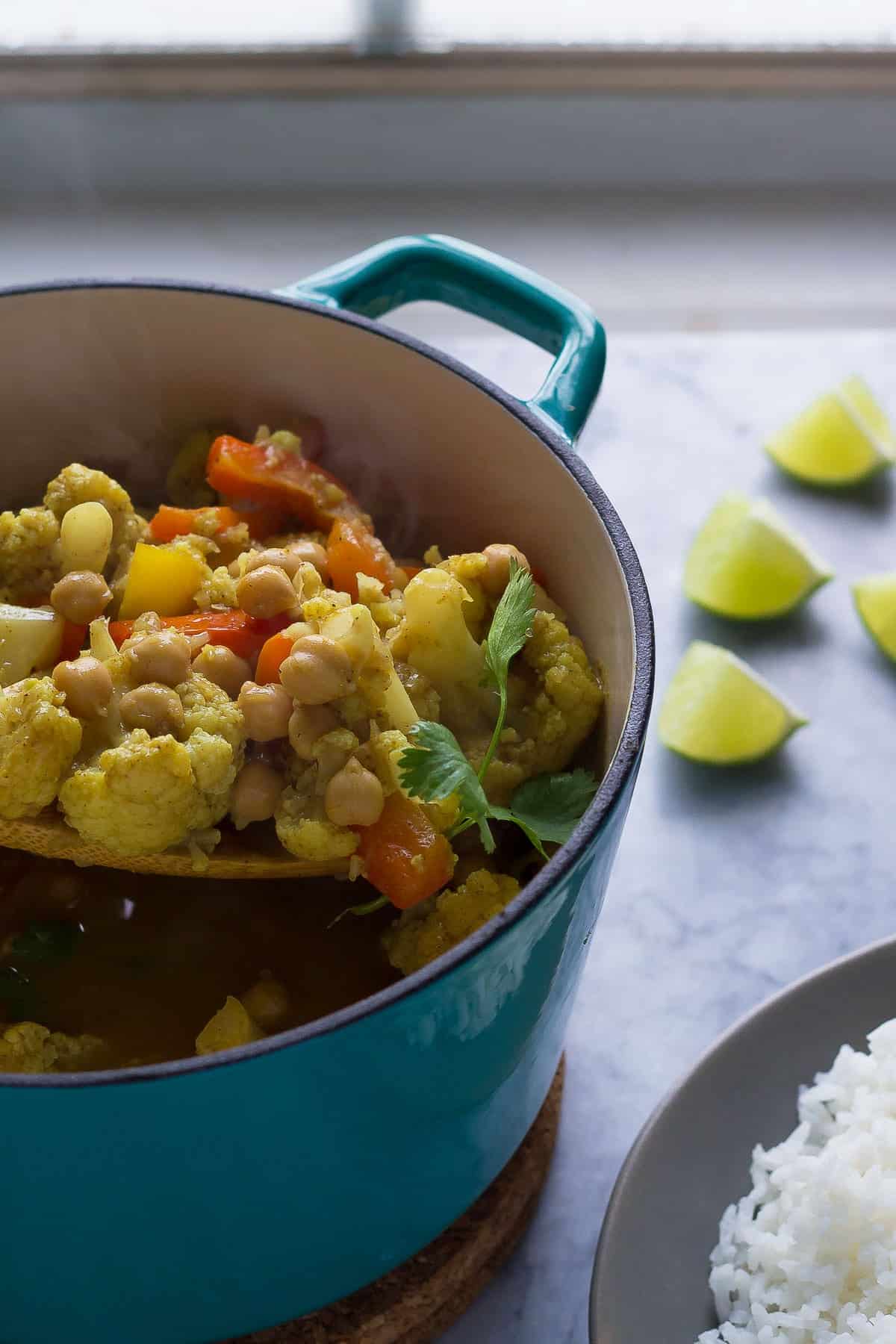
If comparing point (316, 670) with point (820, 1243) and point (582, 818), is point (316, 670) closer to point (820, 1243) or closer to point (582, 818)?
point (582, 818)

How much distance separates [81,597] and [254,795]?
198 mm

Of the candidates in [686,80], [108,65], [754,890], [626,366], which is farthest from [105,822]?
[686,80]

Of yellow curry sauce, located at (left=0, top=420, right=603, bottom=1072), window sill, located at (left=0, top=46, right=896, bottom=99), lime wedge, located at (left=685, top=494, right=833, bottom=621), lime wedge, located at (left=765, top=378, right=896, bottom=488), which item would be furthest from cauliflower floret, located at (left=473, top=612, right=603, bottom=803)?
window sill, located at (left=0, top=46, right=896, bottom=99)

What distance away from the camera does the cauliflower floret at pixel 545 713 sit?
100 centimetres

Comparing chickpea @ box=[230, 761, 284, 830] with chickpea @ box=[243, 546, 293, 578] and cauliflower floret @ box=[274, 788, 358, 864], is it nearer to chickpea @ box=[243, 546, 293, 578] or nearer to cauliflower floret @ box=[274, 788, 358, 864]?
cauliflower floret @ box=[274, 788, 358, 864]

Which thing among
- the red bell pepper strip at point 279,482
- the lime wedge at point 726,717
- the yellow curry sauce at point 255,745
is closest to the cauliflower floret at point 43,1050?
the yellow curry sauce at point 255,745

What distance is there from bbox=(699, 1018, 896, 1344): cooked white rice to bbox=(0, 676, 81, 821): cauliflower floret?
1.93 feet

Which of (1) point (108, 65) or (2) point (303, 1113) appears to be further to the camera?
(1) point (108, 65)

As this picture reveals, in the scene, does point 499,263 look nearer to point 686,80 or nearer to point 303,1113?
point 303,1113

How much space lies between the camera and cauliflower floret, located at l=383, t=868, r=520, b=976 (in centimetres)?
95

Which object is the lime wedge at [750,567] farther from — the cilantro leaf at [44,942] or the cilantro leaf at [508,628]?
the cilantro leaf at [44,942]

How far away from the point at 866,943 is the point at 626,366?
851mm

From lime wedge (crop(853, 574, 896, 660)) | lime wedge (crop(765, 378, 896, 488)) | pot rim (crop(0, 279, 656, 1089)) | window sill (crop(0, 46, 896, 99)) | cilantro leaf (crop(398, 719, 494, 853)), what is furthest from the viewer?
window sill (crop(0, 46, 896, 99))

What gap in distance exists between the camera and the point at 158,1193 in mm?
793
